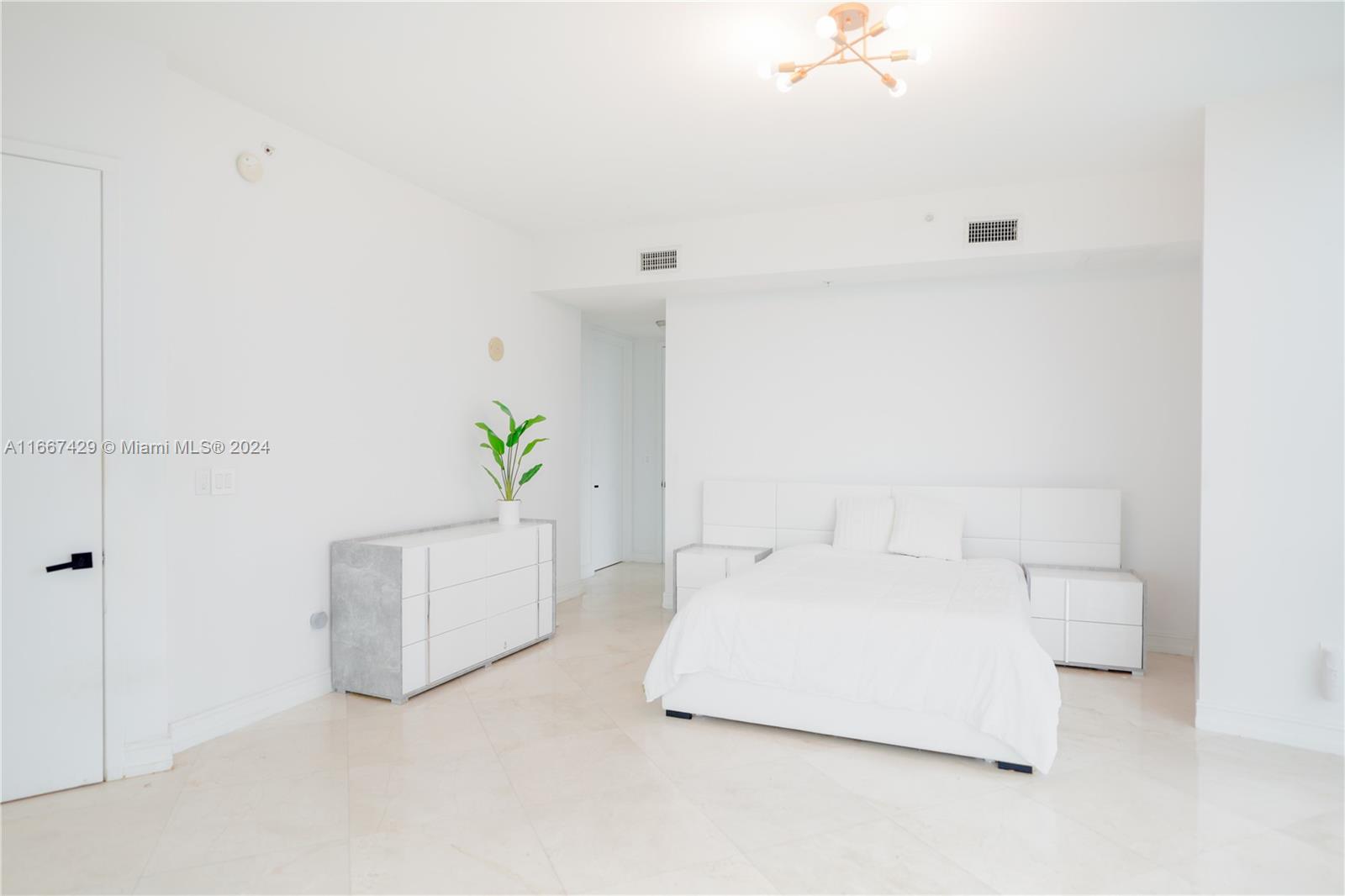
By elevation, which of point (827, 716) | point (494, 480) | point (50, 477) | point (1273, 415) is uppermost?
point (1273, 415)

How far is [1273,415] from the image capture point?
120 inches

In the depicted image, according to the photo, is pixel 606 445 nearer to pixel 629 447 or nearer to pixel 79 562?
pixel 629 447

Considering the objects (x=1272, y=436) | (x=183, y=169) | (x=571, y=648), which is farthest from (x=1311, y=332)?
(x=183, y=169)

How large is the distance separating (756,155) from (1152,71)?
5.62 feet

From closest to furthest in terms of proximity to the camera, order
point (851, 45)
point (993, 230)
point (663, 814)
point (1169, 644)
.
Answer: point (663, 814) < point (851, 45) < point (993, 230) < point (1169, 644)

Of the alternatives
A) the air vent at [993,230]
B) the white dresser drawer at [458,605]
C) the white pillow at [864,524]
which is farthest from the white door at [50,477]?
the air vent at [993,230]

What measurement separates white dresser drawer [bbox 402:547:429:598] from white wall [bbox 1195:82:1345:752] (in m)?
3.52

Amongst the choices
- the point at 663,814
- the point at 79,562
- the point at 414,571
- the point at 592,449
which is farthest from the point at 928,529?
the point at 79,562

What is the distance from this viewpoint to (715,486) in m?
5.35

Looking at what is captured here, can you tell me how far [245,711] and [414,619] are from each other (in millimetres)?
773

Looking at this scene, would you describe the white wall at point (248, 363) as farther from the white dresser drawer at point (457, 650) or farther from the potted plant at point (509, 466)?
the white dresser drawer at point (457, 650)

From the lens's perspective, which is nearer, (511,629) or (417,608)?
(417,608)

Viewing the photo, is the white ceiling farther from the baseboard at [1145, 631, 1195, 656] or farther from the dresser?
the baseboard at [1145, 631, 1195, 656]

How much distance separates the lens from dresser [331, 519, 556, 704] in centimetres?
352
